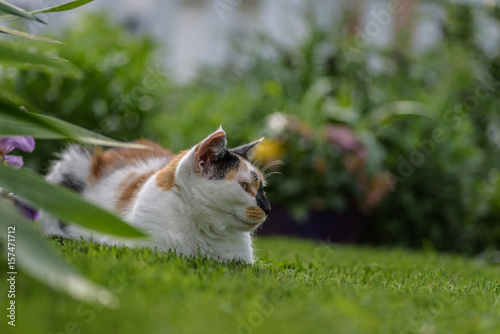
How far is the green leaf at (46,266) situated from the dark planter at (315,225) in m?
3.29

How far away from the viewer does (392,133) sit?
15.3ft

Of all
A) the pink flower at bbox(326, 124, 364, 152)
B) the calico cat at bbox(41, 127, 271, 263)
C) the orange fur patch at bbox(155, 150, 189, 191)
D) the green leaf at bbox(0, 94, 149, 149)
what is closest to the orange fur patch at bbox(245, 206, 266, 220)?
the calico cat at bbox(41, 127, 271, 263)

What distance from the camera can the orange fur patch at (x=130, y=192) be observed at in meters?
2.19

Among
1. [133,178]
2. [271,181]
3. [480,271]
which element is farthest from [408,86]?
[133,178]

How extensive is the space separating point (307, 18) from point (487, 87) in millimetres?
1907

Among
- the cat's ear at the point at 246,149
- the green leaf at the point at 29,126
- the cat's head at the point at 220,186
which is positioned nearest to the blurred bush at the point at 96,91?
the cat's ear at the point at 246,149

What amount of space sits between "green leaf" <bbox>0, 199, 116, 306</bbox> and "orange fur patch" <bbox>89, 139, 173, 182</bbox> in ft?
4.54

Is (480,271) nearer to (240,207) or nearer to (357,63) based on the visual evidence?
(240,207)

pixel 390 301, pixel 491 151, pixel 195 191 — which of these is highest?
pixel 390 301

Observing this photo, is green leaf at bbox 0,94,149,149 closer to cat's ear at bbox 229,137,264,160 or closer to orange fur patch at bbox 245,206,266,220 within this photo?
orange fur patch at bbox 245,206,266,220

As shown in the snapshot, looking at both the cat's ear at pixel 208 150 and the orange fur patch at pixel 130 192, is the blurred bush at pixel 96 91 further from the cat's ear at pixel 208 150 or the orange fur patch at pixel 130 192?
the cat's ear at pixel 208 150

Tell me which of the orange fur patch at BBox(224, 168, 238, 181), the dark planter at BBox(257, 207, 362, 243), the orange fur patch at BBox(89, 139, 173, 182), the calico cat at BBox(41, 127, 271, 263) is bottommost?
the dark planter at BBox(257, 207, 362, 243)

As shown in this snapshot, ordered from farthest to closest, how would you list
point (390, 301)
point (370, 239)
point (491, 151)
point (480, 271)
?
point (491, 151) < point (370, 239) < point (480, 271) < point (390, 301)

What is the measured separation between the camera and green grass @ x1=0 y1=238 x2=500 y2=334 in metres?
1.07
